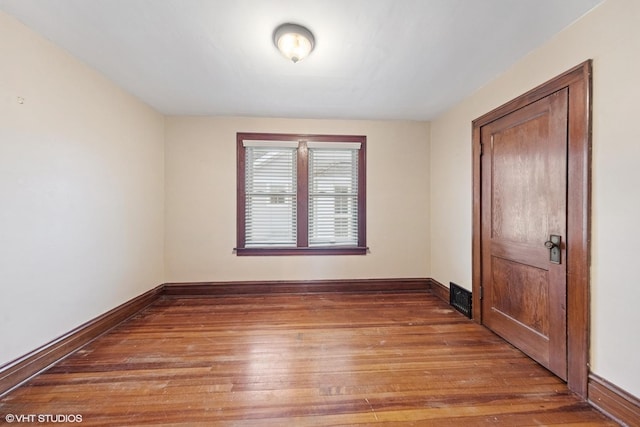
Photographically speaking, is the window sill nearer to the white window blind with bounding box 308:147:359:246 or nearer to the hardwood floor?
the white window blind with bounding box 308:147:359:246

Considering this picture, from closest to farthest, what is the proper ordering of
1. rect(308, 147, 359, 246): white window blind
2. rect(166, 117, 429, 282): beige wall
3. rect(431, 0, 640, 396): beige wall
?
rect(431, 0, 640, 396): beige wall
rect(166, 117, 429, 282): beige wall
rect(308, 147, 359, 246): white window blind

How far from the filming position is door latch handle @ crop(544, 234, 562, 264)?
172 cm

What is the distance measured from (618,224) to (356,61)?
201 cm

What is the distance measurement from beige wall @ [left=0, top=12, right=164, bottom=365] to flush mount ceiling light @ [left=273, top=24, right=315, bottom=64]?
1.70m

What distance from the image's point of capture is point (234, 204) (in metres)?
3.38

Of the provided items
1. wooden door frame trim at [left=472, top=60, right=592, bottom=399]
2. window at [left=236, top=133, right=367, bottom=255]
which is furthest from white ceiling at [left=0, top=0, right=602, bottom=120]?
window at [left=236, top=133, right=367, bottom=255]

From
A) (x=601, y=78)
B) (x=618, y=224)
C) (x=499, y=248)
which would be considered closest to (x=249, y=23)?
(x=601, y=78)

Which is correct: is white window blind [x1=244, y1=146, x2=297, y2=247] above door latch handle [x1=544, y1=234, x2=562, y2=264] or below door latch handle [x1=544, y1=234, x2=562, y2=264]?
above

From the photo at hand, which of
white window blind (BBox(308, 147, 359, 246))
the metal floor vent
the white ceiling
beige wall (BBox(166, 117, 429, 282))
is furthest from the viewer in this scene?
white window blind (BBox(308, 147, 359, 246))

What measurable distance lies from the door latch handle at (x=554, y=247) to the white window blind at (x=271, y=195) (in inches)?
103

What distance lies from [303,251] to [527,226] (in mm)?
2414

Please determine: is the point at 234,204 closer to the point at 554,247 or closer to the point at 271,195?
the point at 271,195

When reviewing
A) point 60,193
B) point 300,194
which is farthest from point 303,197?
point 60,193

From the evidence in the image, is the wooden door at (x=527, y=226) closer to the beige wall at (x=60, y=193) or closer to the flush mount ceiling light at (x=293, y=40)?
the flush mount ceiling light at (x=293, y=40)
